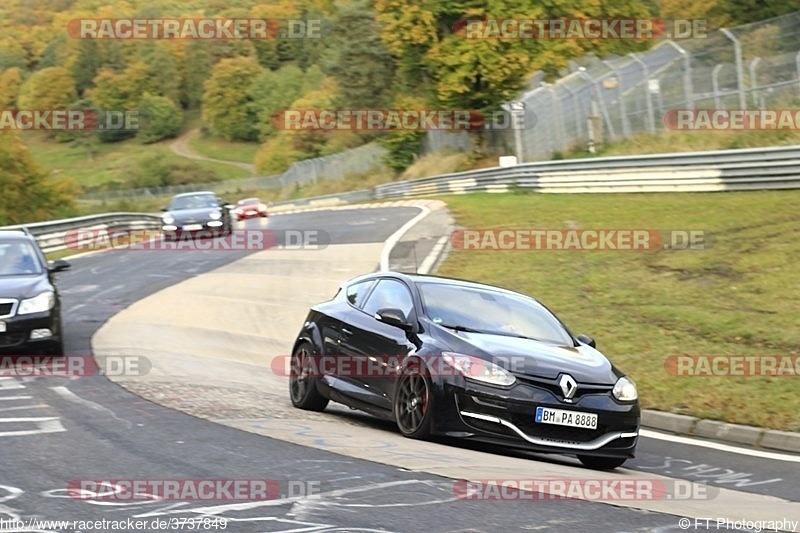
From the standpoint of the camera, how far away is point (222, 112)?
518ft

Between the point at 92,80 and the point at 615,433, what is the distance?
15558cm

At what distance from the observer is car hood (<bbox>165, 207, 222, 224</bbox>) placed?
35906mm

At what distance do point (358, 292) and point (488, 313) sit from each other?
1727 millimetres

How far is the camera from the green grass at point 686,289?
43.0ft

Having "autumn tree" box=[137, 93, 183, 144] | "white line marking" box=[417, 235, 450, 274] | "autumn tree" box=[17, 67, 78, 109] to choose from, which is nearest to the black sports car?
"white line marking" box=[417, 235, 450, 274]

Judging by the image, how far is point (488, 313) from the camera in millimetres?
11180

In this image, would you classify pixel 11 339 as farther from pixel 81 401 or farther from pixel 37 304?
pixel 81 401

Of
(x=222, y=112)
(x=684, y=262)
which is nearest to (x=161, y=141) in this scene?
(x=222, y=112)

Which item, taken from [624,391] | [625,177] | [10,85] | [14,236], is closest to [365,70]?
[625,177]

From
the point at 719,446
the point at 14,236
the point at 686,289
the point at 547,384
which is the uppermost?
the point at 14,236

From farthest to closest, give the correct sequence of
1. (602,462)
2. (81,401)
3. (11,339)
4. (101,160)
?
(101,160) → (11,339) → (81,401) → (602,462)

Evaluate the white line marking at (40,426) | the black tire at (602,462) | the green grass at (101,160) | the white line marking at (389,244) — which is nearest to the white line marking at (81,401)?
the white line marking at (40,426)

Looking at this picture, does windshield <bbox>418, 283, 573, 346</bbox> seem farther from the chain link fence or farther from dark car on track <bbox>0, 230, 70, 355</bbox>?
the chain link fence

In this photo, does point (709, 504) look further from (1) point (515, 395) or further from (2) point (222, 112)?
(2) point (222, 112)
